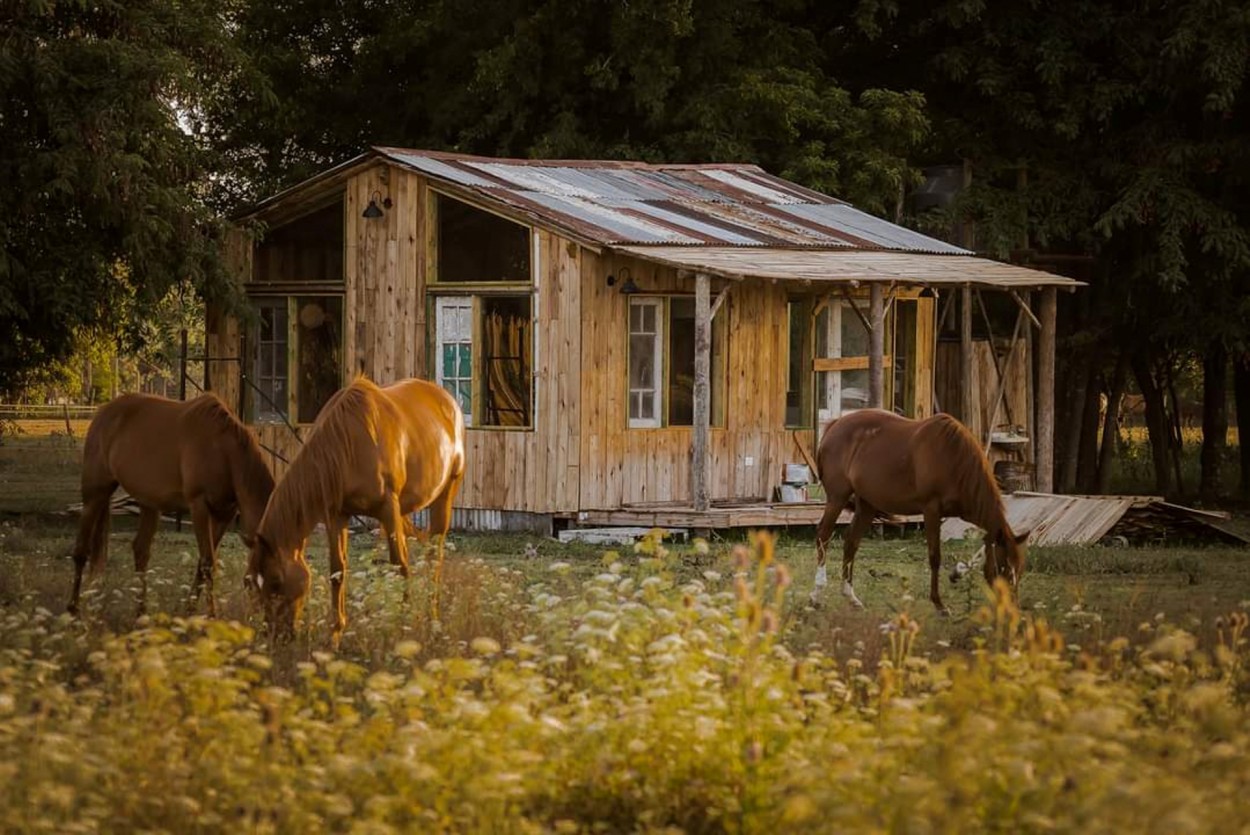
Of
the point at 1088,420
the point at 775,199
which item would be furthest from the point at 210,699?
the point at 1088,420

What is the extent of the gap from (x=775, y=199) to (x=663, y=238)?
5032mm

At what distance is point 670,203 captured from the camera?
23.2 metres

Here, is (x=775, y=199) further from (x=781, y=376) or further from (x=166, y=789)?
(x=166, y=789)

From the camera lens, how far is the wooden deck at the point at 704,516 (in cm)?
1970

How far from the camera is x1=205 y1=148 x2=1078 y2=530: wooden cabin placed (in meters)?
20.1

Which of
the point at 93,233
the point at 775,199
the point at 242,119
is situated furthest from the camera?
the point at 242,119

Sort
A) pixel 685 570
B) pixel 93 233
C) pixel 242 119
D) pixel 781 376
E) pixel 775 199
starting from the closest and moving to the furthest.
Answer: pixel 685 570, pixel 93 233, pixel 781 376, pixel 775 199, pixel 242 119

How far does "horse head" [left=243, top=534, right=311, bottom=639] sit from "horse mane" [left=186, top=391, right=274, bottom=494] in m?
1.72

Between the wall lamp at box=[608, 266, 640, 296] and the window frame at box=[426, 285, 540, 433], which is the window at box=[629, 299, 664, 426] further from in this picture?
the window frame at box=[426, 285, 540, 433]

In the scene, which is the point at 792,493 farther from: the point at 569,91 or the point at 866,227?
the point at 569,91

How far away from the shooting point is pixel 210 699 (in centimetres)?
729

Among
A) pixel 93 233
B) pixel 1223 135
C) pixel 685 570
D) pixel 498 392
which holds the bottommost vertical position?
pixel 685 570

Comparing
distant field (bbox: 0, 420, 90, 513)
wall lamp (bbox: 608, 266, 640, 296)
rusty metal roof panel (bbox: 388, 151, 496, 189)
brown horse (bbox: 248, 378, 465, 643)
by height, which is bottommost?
distant field (bbox: 0, 420, 90, 513)

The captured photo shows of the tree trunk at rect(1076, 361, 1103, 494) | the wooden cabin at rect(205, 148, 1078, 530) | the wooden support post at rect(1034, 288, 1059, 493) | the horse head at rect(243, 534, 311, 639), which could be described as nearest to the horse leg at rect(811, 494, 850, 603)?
the wooden cabin at rect(205, 148, 1078, 530)
